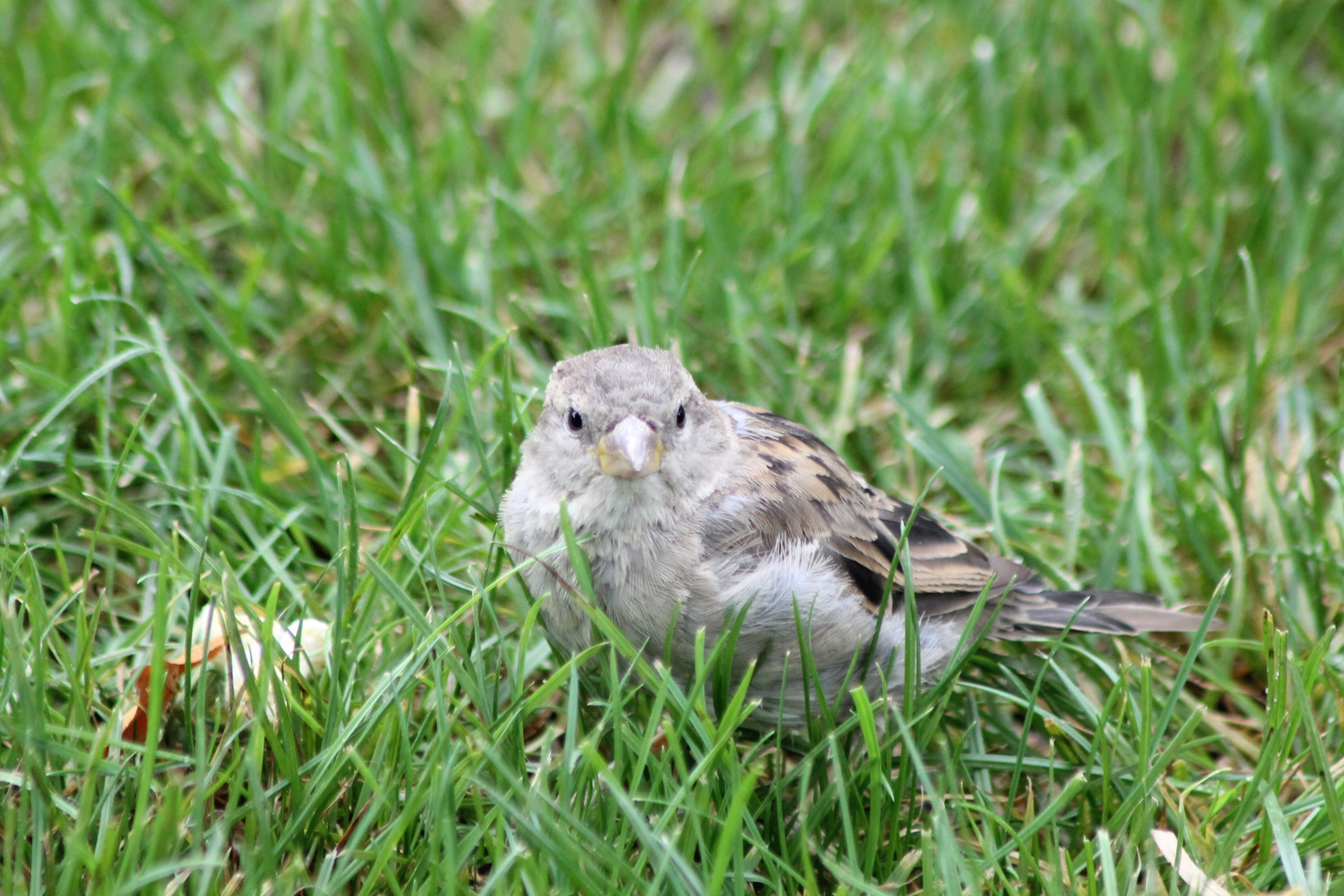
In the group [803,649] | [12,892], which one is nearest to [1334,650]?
[803,649]

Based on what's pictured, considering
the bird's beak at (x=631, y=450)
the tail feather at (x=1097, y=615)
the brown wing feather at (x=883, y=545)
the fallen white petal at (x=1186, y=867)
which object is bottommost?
the fallen white petal at (x=1186, y=867)

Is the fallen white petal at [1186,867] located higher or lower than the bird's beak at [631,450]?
lower

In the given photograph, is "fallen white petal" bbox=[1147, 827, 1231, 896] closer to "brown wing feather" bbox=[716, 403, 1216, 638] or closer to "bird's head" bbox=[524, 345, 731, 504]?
"brown wing feather" bbox=[716, 403, 1216, 638]

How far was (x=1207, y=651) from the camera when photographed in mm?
3719

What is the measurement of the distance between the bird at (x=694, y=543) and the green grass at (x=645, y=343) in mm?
124

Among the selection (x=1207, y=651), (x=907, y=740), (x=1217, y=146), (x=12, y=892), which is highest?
(x=1217, y=146)

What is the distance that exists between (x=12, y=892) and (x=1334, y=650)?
3.14 m

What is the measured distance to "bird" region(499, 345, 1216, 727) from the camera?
116 inches

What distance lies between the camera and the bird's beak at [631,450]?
2.89 meters

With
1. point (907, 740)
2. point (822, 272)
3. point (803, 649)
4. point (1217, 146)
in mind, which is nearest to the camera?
A: point (907, 740)

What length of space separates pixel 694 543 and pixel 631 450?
0.28 m

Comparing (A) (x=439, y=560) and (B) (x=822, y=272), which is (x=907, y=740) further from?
(B) (x=822, y=272)

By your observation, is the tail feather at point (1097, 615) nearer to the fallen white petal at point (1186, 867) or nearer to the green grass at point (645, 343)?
the green grass at point (645, 343)

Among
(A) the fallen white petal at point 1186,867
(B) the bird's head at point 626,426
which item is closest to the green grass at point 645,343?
(A) the fallen white petal at point 1186,867
